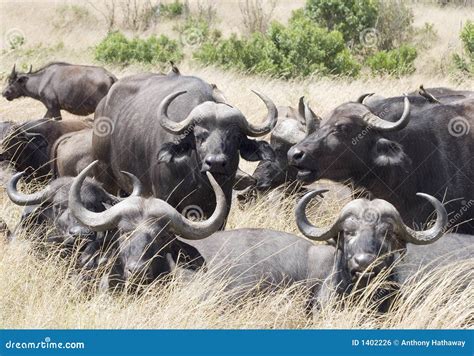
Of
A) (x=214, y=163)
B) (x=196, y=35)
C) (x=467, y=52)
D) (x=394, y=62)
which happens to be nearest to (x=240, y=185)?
(x=214, y=163)

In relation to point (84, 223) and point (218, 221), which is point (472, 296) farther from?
point (84, 223)

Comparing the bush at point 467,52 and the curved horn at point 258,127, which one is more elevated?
the curved horn at point 258,127

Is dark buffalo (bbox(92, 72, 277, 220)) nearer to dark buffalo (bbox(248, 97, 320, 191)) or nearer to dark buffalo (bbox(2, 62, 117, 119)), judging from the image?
dark buffalo (bbox(248, 97, 320, 191))

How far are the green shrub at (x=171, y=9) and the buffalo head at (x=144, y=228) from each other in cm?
3270

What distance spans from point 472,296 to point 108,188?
14.8 ft

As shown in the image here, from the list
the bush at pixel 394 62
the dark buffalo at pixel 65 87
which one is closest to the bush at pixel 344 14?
the bush at pixel 394 62

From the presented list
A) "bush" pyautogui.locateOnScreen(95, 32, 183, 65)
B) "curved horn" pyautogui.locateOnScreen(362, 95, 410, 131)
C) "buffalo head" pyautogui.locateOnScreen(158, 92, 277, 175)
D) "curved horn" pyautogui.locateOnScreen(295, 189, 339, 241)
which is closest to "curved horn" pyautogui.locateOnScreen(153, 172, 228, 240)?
"curved horn" pyautogui.locateOnScreen(295, 189, 339, 241)

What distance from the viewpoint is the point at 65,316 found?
6.58 meters

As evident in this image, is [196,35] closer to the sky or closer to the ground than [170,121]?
closer to the ground

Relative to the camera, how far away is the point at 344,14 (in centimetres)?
2691

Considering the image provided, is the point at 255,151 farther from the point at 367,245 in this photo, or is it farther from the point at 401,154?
the point at 367,245

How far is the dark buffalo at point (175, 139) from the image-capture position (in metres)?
8.34

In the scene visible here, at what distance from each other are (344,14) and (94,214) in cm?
2084

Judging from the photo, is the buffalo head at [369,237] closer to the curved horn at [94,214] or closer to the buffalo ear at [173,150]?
the curved horn at [94,214]
